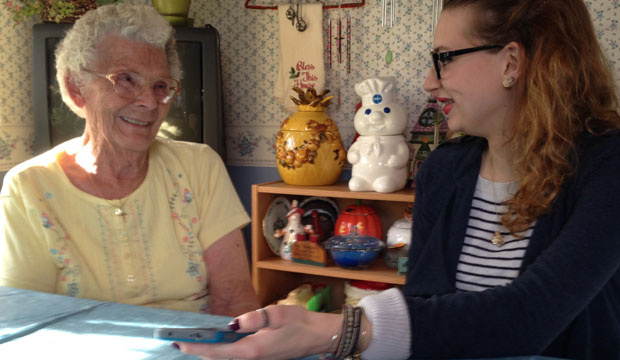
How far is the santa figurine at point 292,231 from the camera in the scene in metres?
2.36

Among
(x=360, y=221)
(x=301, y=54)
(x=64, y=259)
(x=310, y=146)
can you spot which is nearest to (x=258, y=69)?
(x=301, y=54)

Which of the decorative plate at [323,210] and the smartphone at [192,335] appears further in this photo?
the decorative plate at [323,210]

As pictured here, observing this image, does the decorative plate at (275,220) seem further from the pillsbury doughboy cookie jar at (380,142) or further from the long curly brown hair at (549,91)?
the long curly brown hair at (549,91)

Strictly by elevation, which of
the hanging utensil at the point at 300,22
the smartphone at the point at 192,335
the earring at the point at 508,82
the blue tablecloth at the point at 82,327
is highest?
the hanging utensil at the point at 300,22

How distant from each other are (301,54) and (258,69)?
0.26 metres

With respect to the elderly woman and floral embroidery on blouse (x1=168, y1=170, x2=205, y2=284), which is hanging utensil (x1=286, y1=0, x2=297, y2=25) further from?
floral embroidery on blouse (x1=168, y1=170, x2=205, y2=284)

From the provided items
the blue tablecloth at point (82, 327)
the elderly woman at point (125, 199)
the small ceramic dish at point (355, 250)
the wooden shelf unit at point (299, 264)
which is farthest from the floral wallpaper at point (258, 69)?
the blue tablecloth at point (82, 327)

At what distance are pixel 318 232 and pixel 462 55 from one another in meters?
1.41

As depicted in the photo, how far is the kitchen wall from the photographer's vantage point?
251 centimetres

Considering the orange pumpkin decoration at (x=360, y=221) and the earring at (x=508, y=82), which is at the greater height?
the earring at (x=508, y=82)

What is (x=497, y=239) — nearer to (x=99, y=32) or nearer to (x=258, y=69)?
(x=99, y=32)

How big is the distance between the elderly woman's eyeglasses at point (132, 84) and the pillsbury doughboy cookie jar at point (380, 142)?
97 centimetres

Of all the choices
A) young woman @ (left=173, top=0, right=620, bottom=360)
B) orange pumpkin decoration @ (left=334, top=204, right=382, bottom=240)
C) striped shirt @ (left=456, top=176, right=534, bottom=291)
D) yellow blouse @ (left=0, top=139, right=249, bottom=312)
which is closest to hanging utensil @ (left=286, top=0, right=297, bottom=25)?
orange pumpkin decoration @ (left=334, top=204, right=382, bottom=240)

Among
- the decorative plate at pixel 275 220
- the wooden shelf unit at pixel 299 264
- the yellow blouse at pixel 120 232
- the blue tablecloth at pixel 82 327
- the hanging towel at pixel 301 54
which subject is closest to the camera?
the blue tablecloth at pixel 82 327
